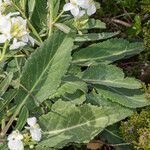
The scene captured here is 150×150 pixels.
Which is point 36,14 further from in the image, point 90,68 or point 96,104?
point 96,104

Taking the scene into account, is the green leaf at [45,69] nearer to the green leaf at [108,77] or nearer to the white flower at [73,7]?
the white flower at [73,7]

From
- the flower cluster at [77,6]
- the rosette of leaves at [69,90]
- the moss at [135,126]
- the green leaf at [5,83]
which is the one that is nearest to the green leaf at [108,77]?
the rosette of leaves at [69,90]

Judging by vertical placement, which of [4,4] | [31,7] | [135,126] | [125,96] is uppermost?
[4,4]

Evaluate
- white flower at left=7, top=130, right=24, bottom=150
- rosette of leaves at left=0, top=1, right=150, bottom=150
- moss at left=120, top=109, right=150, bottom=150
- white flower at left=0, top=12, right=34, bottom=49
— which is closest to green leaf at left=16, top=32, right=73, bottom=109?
rosette of leaves at left=0, top=1, right=150, bottom=150

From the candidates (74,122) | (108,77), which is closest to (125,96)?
(108,77)

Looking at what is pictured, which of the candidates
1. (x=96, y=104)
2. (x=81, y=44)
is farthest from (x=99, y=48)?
(x=96, y=104)

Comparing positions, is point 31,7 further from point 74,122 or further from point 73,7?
point 74,122

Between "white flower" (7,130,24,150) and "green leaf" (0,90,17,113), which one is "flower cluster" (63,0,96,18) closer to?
"green leaf" (0,90,17,113)
